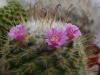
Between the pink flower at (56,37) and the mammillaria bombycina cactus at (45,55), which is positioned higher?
the pink flower at (56,37)

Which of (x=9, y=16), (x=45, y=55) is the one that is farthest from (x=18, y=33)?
(x=9, y=16)

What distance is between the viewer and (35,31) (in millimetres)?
2312

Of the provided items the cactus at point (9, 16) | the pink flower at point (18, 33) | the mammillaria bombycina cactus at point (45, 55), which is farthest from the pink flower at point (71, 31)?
the cactus at point (9, 16)

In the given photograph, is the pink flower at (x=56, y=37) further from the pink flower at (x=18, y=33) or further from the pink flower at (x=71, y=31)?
the pink flower at (x=18, y=33)

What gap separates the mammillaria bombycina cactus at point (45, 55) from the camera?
2207mm

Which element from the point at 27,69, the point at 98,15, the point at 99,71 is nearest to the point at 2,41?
the point at 27,69

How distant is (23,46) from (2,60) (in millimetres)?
210

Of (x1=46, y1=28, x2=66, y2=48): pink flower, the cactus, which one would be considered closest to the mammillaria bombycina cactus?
(x1=46, y1=28, x2=66, y2=48): pink flower

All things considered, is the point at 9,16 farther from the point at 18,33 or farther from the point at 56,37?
the point at 56,37

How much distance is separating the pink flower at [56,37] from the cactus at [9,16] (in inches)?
30.2

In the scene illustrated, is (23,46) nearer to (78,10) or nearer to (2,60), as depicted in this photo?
(2,60)

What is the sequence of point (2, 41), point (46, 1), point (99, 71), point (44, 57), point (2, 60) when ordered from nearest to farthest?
point (44, 57), point (2, 60), point (2, 41), point (99, 71), point (46, 1)

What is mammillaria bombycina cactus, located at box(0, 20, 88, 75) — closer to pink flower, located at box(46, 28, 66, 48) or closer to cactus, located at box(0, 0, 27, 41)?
pink flower, located at box(46, 28, 66, 48)

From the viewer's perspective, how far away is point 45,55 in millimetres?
2213
